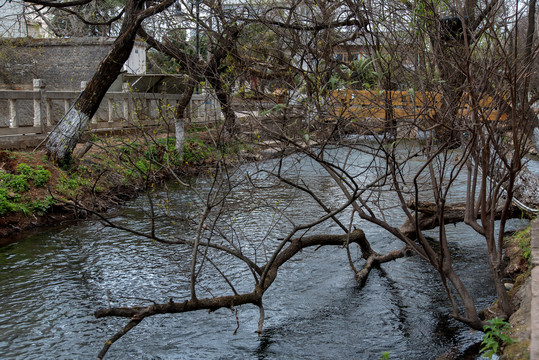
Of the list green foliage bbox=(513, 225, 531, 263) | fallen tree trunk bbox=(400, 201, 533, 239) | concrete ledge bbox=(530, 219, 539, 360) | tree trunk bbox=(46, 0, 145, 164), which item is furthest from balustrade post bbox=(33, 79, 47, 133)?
concrete ledge bbox=(530, 219, 539, 360)

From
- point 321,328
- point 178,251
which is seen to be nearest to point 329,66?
point 321,328

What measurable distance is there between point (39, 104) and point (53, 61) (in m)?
11.9

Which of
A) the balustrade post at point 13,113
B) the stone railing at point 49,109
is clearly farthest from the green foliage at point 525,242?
the balustrade post at point 13,113

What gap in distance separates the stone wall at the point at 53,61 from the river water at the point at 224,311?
633 inches

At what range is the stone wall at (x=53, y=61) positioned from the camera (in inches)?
904

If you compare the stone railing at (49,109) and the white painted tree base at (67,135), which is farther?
the stone railing at (49,109)

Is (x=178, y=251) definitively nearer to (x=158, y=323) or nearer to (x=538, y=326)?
(x=158, y=323)

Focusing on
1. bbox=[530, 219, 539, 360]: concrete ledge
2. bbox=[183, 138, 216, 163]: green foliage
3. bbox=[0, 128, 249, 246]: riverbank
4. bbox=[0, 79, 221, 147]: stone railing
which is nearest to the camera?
bbox=[530, 219, 539, 360]: concrete ledge

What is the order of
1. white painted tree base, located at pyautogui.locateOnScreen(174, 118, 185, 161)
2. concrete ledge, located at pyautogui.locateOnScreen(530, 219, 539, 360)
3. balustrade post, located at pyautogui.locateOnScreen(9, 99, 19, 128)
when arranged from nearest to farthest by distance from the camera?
concrete ledge, located at pyautogui.locateOnScreen(530, 219, 539, 360) → balustrade post, located at pyautogui.locateOnScreen(9, 99, 19, 128) → white painted tree base, located at pyautogui.locateOnScreen(174, 118, 185, 161)

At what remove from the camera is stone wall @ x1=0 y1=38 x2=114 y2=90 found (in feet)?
75.4

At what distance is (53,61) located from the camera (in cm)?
2369

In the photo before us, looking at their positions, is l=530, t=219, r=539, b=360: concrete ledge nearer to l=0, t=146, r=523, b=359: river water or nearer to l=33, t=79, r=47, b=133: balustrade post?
l=0, t=146, r=523, b=359: river water

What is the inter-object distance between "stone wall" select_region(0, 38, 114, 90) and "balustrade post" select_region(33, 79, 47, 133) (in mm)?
10156

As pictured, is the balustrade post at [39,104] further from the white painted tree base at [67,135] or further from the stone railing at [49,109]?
the white painted tree base at [67,135]
